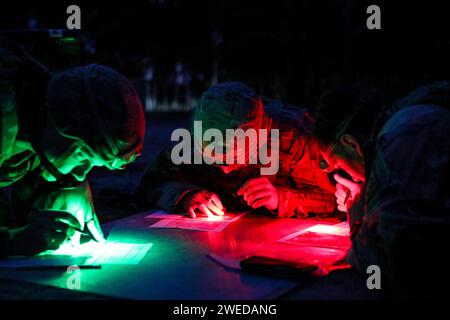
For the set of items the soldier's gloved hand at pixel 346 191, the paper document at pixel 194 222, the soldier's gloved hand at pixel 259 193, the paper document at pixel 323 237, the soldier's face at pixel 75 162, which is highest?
the soldier's face at pixel 75 162

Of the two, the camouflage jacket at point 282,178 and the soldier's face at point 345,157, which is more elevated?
the soldier's face at point 345,157

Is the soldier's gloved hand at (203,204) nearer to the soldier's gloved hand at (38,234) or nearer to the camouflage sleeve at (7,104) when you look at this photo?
the soldier's gloved hand at (38,234)

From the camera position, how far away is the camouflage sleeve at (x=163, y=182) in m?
3.62

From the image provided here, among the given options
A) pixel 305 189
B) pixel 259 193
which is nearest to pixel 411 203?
pixel 259 193

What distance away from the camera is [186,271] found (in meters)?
2.33

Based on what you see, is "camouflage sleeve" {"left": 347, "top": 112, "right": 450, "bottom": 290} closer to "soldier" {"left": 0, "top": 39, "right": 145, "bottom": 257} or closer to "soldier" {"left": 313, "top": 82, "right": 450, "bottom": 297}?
"soldier" {"left": 313, "top": 82, "right": 450, "bottom": 297}

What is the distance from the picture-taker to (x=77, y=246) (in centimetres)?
267

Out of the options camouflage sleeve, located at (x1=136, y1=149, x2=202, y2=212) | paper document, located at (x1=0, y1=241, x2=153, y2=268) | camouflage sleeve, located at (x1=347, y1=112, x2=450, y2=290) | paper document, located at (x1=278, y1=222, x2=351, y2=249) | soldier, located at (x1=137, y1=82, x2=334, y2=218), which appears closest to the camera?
camouflage sleeve, located at (x1=347, y1=112, x2=450, y2=290)

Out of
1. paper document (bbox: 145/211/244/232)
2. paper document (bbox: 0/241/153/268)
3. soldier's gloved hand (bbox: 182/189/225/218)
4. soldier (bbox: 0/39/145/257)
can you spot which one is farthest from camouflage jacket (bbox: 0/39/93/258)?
soldier's gloved hand (bbox: 182/189/225/218)

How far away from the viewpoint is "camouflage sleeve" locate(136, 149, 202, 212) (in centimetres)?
362

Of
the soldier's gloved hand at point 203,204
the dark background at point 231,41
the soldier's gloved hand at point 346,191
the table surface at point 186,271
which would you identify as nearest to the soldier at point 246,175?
the soldier's gloved hand at point 203,204

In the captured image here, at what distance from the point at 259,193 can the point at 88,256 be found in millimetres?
1249

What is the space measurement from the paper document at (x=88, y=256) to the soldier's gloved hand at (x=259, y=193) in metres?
0.82
